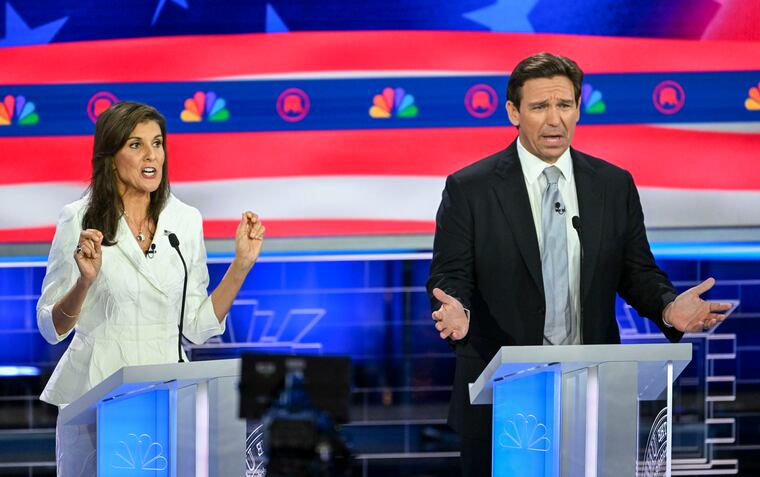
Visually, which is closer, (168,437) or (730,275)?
(168,437)

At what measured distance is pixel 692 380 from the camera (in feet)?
15.6

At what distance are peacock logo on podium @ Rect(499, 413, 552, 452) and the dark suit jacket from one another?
0.68 m

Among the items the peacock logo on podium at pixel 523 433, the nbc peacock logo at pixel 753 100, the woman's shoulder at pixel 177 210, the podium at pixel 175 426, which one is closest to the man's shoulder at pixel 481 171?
the woman's shoulder at pixel 177 210

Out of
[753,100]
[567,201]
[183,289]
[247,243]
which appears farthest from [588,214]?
[753,100]

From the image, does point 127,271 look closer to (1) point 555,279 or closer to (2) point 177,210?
(2) point 177,210

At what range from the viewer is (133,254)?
119 inches

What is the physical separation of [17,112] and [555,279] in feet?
8.09

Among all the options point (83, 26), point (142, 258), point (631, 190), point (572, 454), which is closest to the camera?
point (572, 454)

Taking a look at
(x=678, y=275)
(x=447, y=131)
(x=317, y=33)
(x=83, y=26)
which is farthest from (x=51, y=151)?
(x=678, y=275)

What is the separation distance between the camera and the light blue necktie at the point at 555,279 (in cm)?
314

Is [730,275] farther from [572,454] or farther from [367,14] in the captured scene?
[572,454]

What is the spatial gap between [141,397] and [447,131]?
2.44 m

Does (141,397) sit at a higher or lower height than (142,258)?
lower

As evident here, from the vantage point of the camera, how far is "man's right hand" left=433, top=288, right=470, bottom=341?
285 centimetres
